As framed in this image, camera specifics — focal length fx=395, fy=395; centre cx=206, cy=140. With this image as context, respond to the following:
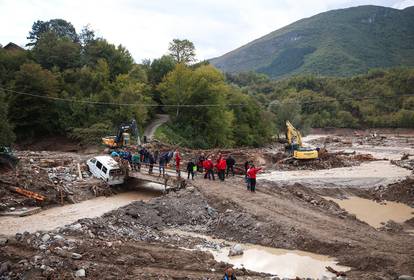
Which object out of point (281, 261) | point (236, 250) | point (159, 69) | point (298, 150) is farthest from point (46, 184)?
point (159, 69)

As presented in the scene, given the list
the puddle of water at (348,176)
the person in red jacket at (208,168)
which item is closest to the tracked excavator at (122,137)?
the person in red jacket at (208,168)

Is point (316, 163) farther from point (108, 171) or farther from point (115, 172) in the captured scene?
point (108, 171)

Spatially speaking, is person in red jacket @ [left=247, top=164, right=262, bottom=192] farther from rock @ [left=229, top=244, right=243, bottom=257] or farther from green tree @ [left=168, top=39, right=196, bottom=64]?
green tree @ [left=168, top=39, right=196, bottom=64]

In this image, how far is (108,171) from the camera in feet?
89.2

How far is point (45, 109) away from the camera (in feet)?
164

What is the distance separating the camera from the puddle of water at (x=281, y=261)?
14119mm

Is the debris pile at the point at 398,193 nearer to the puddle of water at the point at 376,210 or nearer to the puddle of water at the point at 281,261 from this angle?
the puddle of water at the point at 376,210

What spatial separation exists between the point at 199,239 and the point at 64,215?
8678mm

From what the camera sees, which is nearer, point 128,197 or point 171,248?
point 171,248

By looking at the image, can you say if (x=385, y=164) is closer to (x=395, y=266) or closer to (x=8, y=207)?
(x=395, y=266)

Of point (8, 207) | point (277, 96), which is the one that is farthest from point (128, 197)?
point (277, 96)

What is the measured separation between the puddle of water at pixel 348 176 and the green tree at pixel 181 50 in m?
45.0

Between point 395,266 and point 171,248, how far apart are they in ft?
26.5

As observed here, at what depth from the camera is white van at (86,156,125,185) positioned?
2727 centimetres
